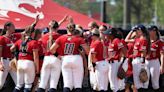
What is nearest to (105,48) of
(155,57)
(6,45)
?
(155,57)

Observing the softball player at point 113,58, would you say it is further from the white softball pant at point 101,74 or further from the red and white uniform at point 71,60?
the red and white uniform at point 71,60

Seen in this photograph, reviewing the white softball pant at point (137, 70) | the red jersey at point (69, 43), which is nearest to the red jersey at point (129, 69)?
the white softball pant at point (137, 70)

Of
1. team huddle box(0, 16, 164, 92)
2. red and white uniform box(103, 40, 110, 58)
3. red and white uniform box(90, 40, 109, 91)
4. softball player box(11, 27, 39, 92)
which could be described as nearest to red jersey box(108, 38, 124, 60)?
team huddle box(0, 16, 164, 92)

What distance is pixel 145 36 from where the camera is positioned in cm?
1639

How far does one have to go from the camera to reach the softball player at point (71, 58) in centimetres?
1534

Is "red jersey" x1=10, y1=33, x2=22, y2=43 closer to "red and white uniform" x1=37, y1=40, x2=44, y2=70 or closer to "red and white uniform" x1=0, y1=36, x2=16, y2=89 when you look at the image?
"red and white uniform" x1=0, y1=36, x2=16, y2=89

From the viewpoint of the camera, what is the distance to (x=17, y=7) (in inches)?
806

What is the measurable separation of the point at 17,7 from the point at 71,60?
5.68m

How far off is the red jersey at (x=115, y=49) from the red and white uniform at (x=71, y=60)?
129 centimetres

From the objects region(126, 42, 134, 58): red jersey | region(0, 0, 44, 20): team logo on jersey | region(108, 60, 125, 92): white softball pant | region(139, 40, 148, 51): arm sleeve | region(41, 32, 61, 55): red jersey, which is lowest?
region(108, 60, 125, 92): white softball pant

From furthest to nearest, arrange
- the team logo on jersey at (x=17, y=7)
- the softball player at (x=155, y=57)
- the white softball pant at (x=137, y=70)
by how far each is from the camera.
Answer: the team logo on jersey at (x=17, y=7) < the softball player at (x=155, y=57) < the white softball pant at (x=137, y=70)

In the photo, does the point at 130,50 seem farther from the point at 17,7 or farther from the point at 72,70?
the point at 17,7

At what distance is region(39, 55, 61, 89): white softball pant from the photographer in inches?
612

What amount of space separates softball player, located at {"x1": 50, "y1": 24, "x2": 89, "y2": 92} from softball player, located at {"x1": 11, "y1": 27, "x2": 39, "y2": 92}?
533 mm
